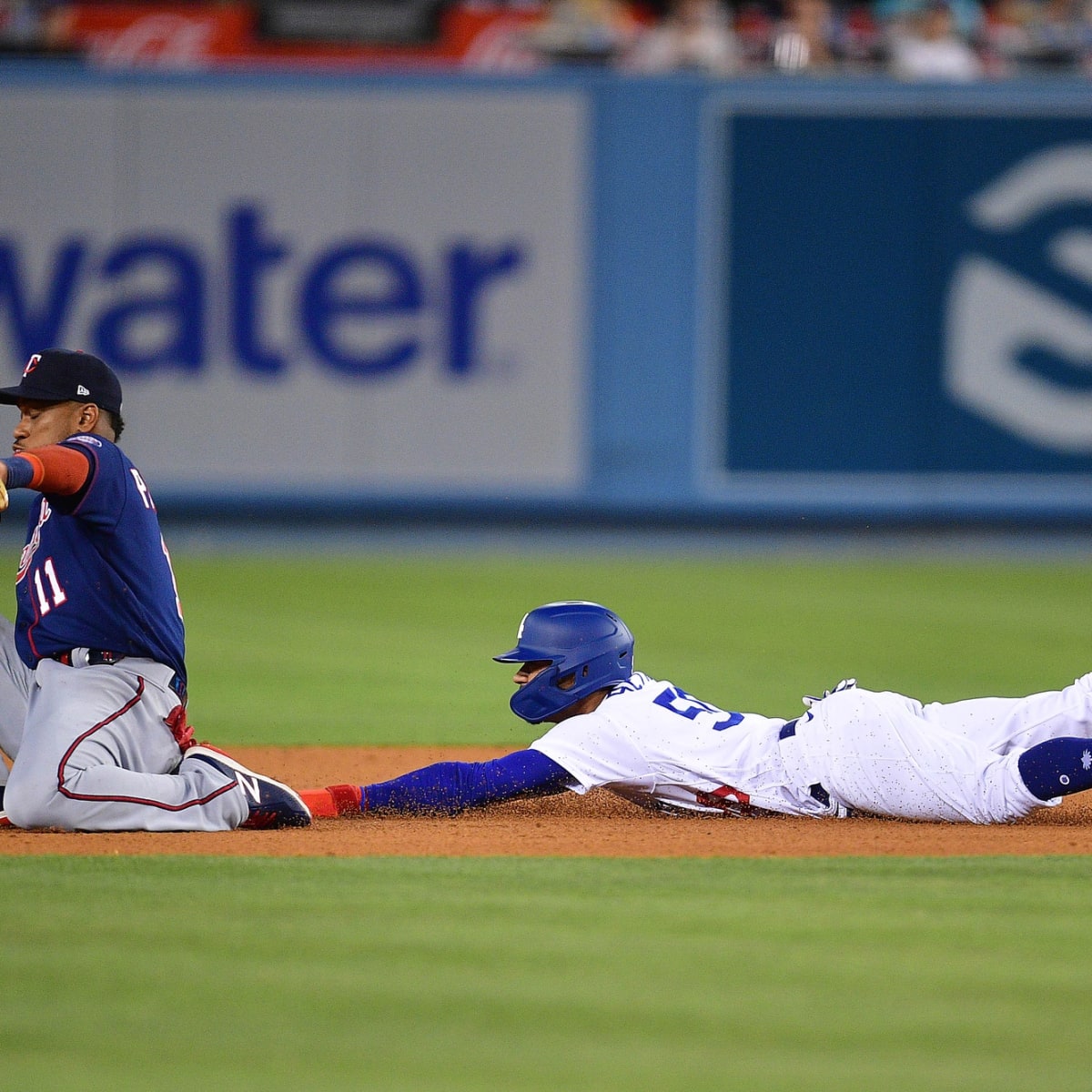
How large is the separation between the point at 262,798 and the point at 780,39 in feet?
40.3

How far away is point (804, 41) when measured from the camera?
54.9ft

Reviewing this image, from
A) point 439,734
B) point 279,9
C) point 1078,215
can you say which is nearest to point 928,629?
point 439,734

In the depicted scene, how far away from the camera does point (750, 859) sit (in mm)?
5562

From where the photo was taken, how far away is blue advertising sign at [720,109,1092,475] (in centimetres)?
1645

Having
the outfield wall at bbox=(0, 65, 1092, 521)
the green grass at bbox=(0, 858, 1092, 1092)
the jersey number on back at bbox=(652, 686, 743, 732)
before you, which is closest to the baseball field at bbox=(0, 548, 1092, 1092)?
the green grass at bbox=(0, 858, 1092, 1092)

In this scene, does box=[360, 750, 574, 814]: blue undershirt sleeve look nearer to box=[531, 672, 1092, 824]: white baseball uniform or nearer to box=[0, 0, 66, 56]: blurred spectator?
box=[531, 672, 1092, 824]: white baseball uniform

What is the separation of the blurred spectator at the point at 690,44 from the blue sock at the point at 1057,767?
11692 millimetres

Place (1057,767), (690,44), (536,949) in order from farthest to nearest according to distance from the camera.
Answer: (690,44) → (1057,767) → (536,949)

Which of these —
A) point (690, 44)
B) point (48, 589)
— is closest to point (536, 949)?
point (48, 589)

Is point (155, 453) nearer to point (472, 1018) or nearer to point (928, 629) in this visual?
point (928, 629)

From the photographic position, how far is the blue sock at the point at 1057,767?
5.71 metres

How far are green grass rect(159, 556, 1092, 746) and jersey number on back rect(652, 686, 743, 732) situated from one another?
239 cm

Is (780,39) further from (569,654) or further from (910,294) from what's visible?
(569,654)

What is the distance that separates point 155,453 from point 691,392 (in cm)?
453
